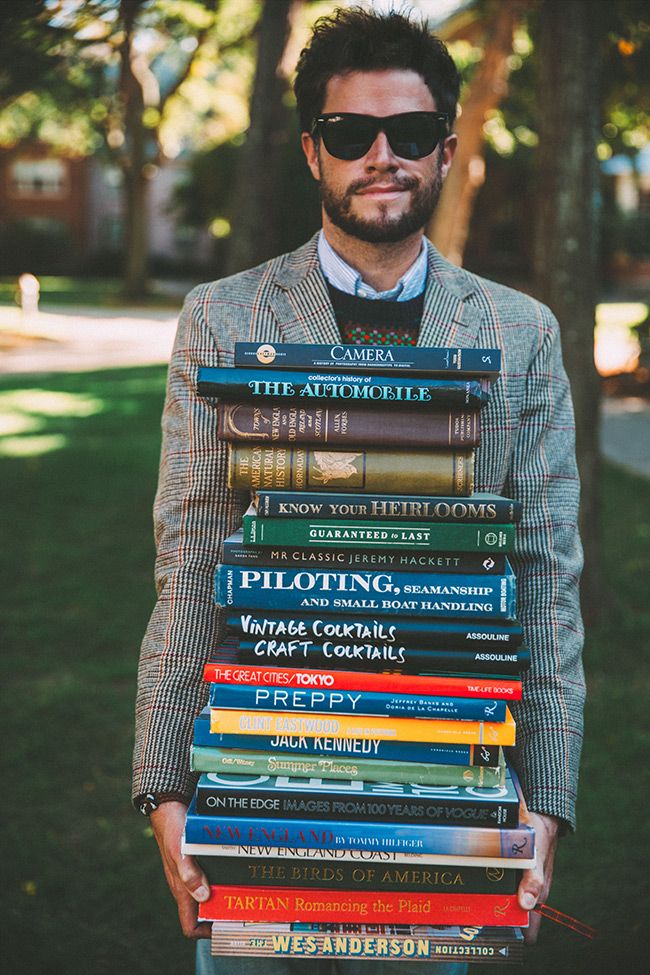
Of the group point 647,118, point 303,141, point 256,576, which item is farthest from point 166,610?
point 647,118

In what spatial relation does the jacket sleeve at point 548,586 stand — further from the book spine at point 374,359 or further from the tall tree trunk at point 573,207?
the tall tree trunk at point 573,207

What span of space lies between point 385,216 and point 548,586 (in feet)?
2.97

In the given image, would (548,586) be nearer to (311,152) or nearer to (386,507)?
(386,507)

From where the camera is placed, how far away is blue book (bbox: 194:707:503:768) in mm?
1834

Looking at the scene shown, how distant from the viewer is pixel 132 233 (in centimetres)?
3497

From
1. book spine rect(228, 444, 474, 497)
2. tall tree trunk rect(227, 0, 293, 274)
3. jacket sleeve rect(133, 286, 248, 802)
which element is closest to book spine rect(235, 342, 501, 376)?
book spine rect(228, 444, 474, 497)

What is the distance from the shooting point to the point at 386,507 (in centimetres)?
185

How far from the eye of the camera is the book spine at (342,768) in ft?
6.05

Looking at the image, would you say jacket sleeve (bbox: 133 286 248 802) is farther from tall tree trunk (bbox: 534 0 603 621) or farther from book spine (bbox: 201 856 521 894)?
tall tree trunk (bbox: 534 0 603 621)

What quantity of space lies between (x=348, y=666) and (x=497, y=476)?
0.67 m

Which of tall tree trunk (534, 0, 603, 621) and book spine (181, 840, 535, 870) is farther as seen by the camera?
tall tree trunk (534, 0, 603, 621)

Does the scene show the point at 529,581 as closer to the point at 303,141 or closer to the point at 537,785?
the point at 537,785

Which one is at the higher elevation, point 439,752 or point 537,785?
point 439,752

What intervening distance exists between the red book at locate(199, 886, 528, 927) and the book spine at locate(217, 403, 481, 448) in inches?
33.0
